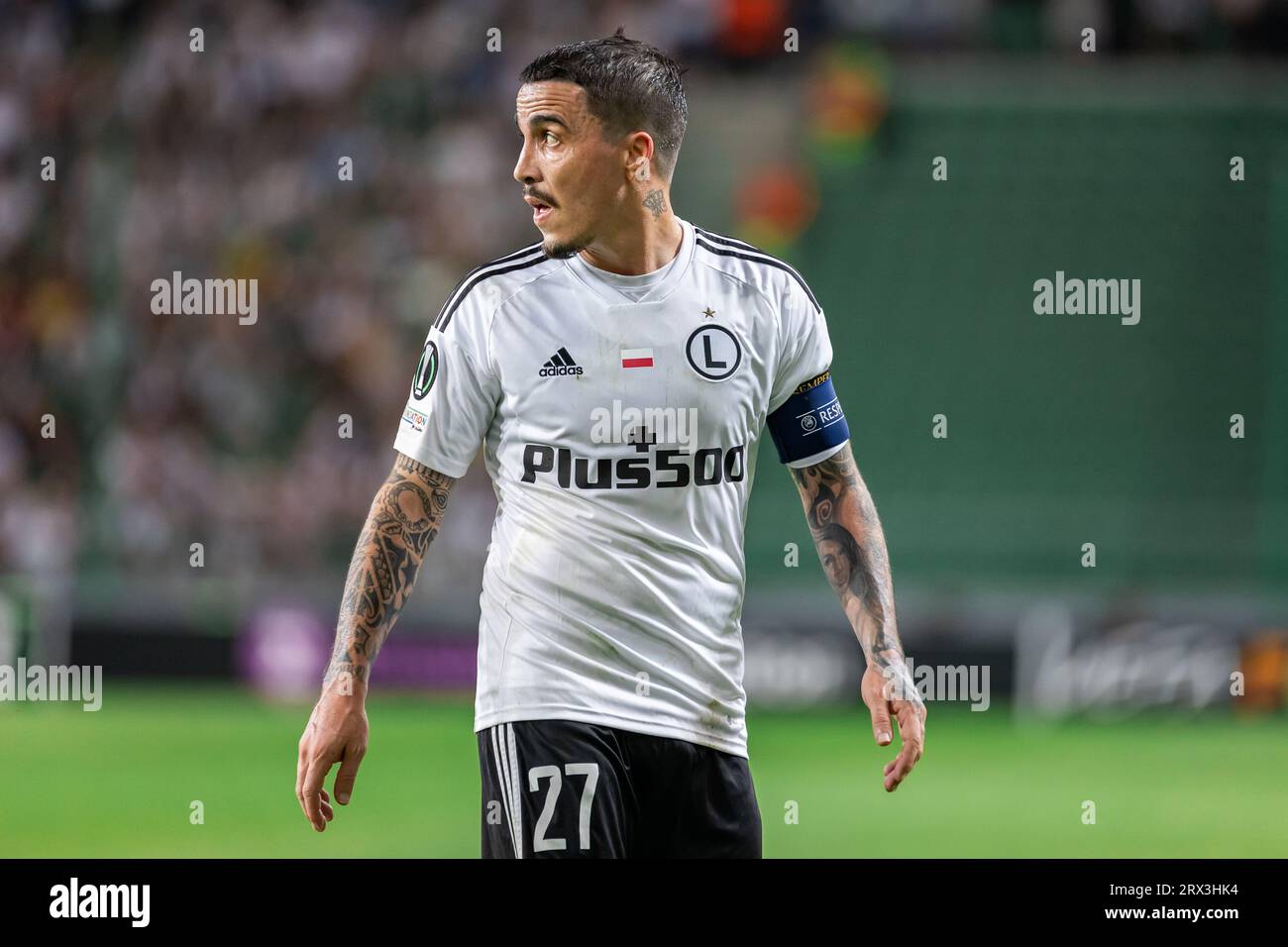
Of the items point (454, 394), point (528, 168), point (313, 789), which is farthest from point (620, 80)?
point (313, 789)

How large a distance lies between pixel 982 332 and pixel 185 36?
8189mm

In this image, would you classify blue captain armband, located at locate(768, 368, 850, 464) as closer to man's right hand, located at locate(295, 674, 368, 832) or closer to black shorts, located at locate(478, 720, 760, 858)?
black shorts, located at locate(478, 720, 760, 858)

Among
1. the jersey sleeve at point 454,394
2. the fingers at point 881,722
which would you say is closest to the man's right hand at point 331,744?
the jersey sleeve at point 454,394

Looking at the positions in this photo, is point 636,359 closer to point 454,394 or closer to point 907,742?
point 454,394

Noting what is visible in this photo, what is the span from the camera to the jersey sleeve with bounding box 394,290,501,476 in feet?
14.4

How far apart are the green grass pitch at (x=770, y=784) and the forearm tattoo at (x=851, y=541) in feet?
Answer: 15.4

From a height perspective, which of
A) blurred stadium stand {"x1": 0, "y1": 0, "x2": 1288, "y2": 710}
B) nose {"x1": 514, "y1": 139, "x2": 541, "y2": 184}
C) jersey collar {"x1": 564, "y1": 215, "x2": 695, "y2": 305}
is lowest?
jersey collar {"x1": 564, "y1": 215, "x2": 695, "y2": 305}

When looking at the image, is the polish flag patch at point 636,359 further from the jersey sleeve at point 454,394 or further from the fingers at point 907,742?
the fingers at point 907,742

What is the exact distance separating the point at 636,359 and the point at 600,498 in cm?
36

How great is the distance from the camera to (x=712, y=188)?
55.4ft

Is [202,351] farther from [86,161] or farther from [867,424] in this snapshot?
[867,424]

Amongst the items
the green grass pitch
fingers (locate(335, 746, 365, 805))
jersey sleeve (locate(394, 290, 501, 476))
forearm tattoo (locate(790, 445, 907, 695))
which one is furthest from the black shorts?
the green grass pitch

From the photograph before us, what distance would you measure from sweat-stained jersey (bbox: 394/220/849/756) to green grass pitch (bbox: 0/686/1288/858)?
4892 millimetres

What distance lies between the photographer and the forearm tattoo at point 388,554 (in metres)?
4.35
